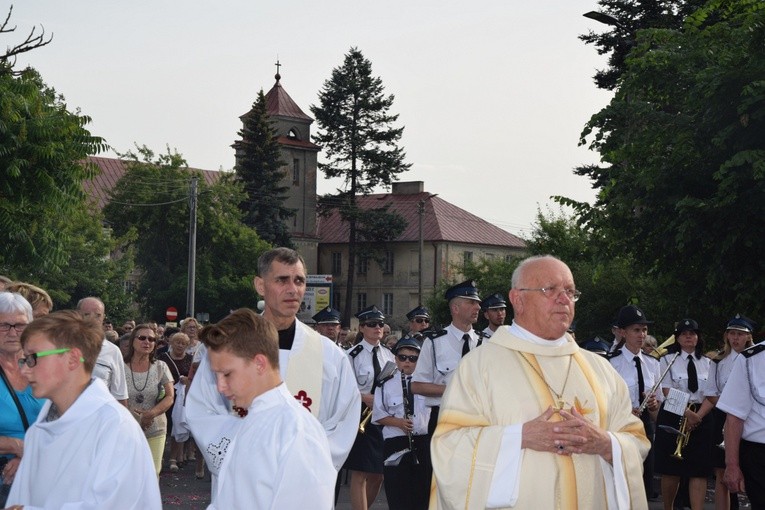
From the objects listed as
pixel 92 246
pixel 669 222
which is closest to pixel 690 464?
pixel 669 222

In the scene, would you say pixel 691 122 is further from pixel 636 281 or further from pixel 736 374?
pixel 636 281

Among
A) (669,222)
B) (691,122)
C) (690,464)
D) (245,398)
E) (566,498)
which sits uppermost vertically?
(691,122)

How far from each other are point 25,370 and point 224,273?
6844 cm

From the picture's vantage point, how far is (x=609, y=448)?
5.81m

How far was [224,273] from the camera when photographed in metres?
73.2

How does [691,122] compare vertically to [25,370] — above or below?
Result: above

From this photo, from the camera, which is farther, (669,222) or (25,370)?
(669,222)

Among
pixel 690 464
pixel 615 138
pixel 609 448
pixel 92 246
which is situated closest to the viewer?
pixel 609 448

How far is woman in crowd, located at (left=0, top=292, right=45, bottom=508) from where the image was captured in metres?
6.41

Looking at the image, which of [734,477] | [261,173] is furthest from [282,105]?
[734,477]

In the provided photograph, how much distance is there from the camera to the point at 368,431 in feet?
41.6

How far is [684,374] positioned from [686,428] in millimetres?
1188

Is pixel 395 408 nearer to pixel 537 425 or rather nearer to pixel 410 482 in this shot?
pixel 410 482

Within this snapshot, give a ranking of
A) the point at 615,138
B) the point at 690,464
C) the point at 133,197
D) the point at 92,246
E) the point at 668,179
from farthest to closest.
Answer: the point at 133,197, the point at 92,246, the point at 615,138, the point at 668,179, the point at 690,464
